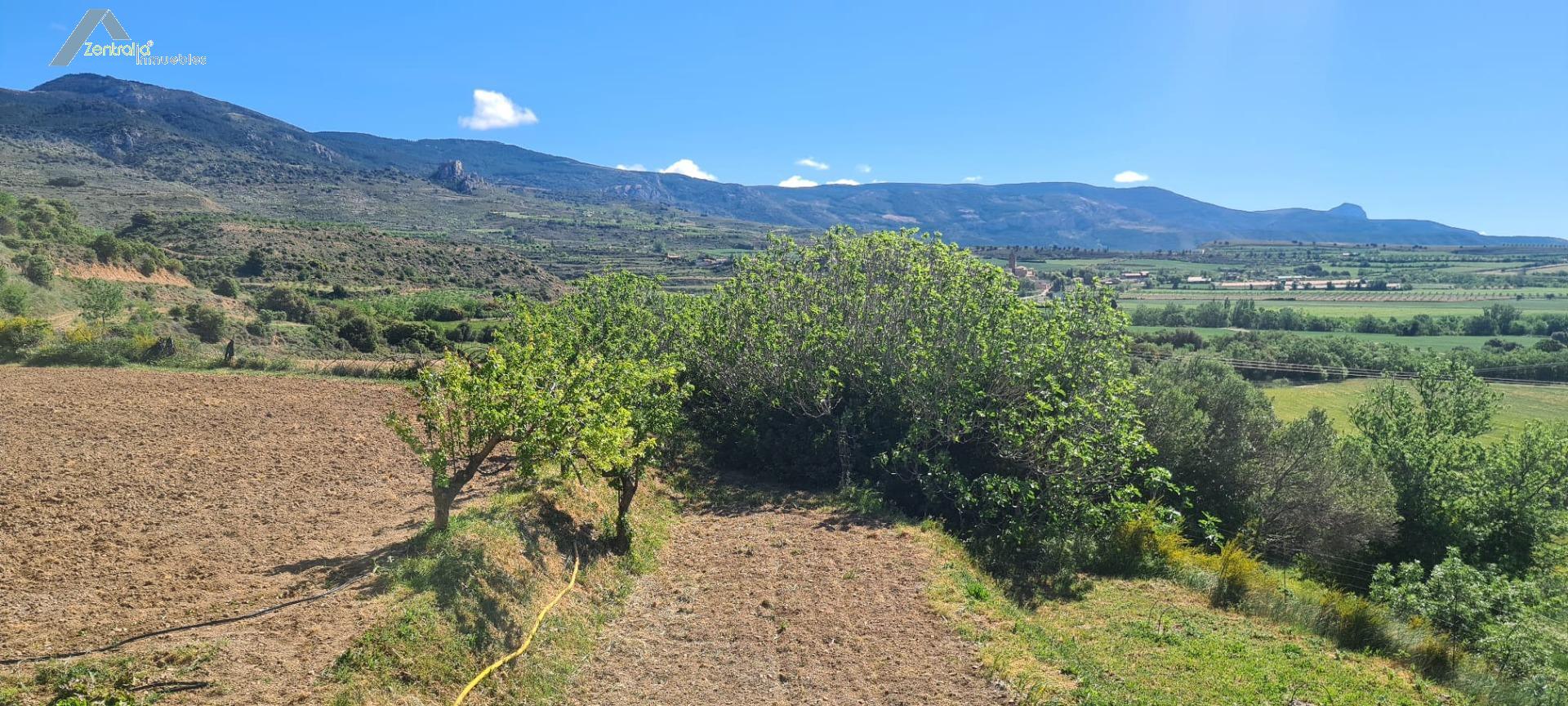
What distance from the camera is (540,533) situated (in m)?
12.6

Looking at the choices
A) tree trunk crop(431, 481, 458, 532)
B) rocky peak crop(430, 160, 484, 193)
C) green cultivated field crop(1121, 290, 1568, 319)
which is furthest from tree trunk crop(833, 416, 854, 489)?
rocky peak crop(430, 160, 484, 193)

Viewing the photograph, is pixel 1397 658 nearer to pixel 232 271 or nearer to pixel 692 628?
pixel 692 628

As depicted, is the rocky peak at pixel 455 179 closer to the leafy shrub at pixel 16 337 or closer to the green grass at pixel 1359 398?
the leafy shrub at pixel 16 337

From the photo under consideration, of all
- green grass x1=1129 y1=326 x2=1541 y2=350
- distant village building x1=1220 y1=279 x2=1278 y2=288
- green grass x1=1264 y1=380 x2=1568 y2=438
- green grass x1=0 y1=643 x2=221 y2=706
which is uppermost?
distant village building x1=1220 y1=279 x2=1278 y2=288

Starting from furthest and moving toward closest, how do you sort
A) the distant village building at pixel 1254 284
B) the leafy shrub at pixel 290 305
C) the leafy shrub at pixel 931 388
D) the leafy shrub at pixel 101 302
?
the distant village building at pixel 1254 284, the leafy shrub at pixel 290 305, the leafy shrub at pixel 101 302, the leafy shrub at pixel 931 388

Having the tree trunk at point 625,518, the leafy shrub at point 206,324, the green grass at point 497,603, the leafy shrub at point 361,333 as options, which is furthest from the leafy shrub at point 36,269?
the tree trunk at point 625,518

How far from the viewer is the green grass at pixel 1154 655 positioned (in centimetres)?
994

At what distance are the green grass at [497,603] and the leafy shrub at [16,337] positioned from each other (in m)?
20.7

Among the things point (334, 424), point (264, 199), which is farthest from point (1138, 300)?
point (264, 199)

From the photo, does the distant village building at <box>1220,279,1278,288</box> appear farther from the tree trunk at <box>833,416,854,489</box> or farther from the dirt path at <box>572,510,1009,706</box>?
the dirt path at <box>572,510,1009,706</box>

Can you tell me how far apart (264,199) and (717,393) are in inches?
4633

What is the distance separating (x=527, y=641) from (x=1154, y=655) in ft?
31.0

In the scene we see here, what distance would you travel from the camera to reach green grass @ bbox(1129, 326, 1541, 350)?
7688 cm

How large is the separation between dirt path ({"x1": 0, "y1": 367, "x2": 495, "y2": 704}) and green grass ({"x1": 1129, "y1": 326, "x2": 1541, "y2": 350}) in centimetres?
8023
